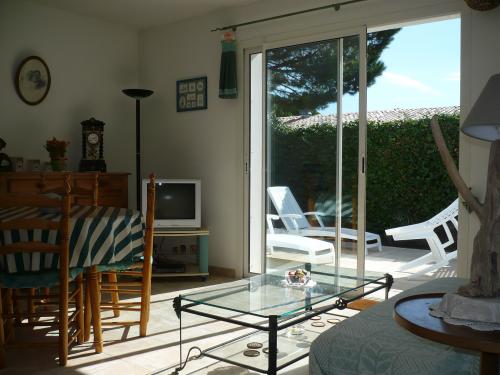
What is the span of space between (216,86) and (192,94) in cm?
33

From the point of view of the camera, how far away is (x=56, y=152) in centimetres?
454

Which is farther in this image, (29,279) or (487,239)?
(29,279)

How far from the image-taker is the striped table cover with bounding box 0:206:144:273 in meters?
2.54

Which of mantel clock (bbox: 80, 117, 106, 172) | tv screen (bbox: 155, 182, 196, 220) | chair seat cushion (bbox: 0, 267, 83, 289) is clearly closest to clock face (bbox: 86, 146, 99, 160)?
mantel clock (bbox: 80, 117, 106, 172)

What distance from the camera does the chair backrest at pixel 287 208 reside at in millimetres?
4430

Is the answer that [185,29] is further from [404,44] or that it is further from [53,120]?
[404,44]

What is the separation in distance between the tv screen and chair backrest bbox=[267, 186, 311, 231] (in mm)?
750

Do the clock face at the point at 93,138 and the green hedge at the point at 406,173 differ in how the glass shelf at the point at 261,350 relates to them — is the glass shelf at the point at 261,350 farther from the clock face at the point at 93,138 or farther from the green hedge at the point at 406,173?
the green hedge at the point at 406,173

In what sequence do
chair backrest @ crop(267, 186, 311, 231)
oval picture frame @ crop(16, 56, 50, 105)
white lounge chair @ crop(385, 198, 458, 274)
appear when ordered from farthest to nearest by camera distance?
white lounge chair @ crop(385, 198, 458, 274) → oval picture frame @ crop(16, 56, 50, 105) → chair backrest @ crop(267, 186, 311, 231)

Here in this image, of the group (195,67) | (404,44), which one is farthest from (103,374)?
(404,44)

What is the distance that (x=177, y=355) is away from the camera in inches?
111

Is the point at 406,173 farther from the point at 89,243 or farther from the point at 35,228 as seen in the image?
the point at 35,228

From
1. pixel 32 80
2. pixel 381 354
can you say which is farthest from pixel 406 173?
pixel 381 354

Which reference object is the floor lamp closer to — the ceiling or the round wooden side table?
the ceiling
